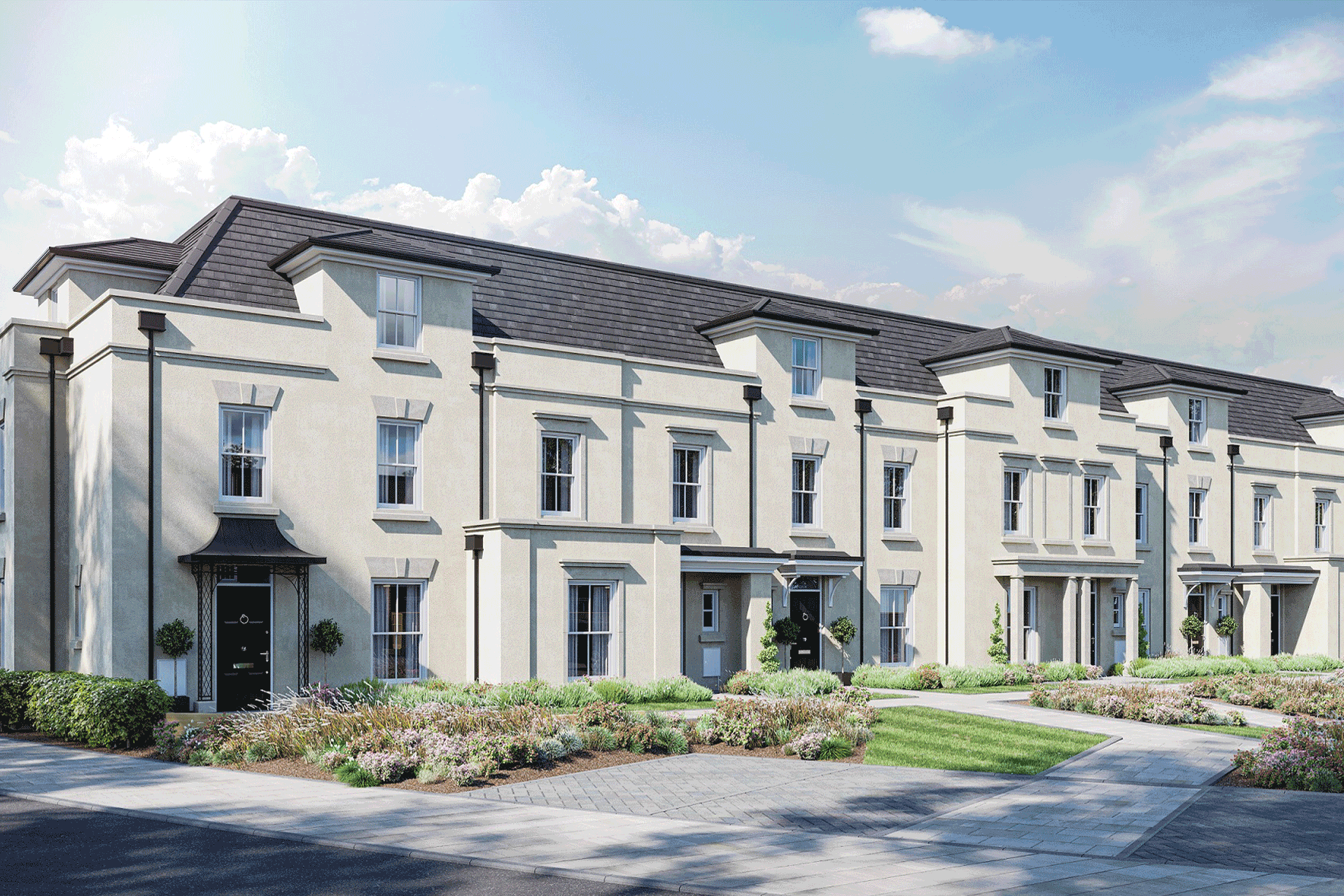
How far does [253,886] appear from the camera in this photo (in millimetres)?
9586

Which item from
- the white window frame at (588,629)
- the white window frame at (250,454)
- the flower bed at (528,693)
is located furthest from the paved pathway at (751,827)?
the white window frame at (588,629)

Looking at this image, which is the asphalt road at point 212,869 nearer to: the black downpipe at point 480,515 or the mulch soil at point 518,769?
the mulch soil at point 518,769

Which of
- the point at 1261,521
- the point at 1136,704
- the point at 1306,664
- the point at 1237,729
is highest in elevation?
the point at 1261,521

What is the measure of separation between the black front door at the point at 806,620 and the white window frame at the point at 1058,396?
33.7 feet

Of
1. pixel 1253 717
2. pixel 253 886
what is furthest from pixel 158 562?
pixel 1253 717

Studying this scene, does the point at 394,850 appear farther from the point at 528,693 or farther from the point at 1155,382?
the point at 1155,382

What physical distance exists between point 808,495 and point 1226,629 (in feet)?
61.5

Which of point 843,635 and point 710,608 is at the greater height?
point 710,608

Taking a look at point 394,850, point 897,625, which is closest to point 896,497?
point 897,625

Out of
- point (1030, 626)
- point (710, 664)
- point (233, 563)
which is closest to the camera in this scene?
point (233, 563)

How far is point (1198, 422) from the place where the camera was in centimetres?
4119

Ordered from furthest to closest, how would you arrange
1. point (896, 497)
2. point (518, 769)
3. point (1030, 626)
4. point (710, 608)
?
point (1030, 626) → point (896, 497) → point (710, 608) → point (518, 769)

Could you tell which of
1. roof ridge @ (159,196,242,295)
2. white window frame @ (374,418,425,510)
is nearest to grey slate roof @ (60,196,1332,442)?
roof ridge @ (159,196,242,295)

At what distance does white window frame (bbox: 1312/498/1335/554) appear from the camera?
1759 inches
